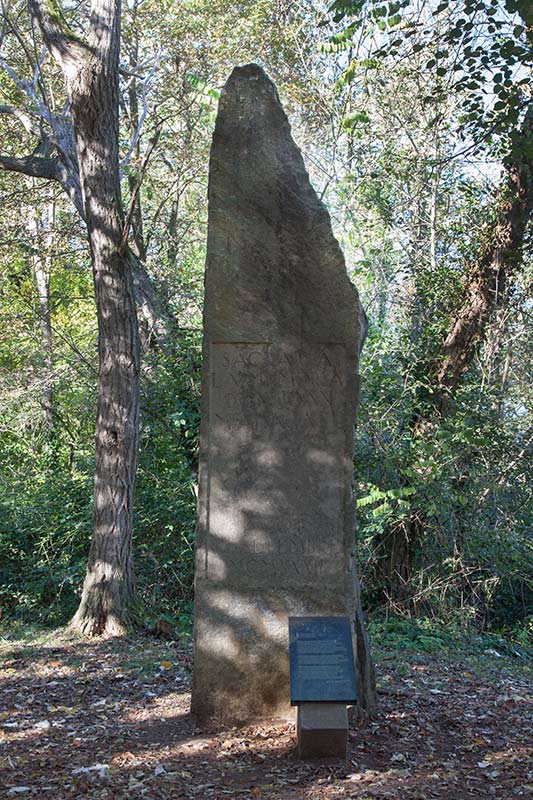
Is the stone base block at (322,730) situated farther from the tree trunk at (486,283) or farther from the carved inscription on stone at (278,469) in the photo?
the tree trunk at (486,283)

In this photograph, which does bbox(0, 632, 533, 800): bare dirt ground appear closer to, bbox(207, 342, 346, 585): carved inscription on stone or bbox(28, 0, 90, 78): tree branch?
bbox(207, 342, 346, 585): carved inscription on stone

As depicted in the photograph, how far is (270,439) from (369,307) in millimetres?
8528

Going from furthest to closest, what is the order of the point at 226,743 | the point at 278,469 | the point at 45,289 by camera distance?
the point at 45,289 → the point at 278,469 → the point at 226,743

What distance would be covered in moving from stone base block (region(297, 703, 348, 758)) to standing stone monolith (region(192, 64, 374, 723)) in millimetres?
624

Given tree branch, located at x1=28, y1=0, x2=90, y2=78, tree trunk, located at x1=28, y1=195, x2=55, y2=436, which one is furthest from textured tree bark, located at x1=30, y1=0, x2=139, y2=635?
tree trunk, located at x1=28, y1=195, x2=55, y2=436

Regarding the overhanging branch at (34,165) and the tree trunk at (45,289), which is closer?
the overhanging branch at (34,165)

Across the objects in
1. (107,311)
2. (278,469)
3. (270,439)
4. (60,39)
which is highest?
(60,39)

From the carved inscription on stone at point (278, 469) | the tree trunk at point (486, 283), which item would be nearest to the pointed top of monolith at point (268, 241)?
the carved inscription on stone at point (278, 469)

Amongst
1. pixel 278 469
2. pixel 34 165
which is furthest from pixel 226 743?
pixel 34 165

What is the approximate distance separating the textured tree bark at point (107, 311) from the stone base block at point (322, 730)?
4.21 m

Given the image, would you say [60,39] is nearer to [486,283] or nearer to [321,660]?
[486,283]

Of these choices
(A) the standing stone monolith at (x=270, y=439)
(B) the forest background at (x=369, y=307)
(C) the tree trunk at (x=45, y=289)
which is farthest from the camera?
(C) the tree trunk at (x=45, y=289)

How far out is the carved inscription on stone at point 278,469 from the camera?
5.56m

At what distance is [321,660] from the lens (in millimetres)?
5043
